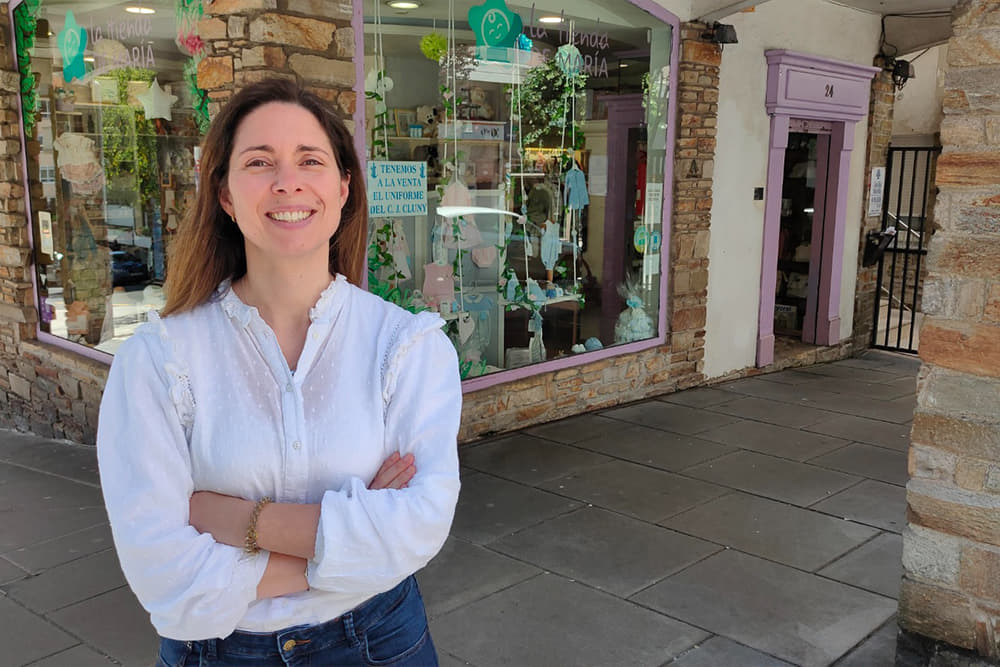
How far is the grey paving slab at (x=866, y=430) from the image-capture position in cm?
648

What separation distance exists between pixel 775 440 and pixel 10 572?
5.03 m

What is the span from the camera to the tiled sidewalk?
138 inches

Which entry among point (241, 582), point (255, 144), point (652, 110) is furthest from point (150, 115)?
point (241, 582)

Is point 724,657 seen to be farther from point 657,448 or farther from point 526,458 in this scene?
point 657,448

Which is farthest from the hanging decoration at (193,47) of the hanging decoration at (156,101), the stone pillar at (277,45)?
the hanging decoration at (156,101)

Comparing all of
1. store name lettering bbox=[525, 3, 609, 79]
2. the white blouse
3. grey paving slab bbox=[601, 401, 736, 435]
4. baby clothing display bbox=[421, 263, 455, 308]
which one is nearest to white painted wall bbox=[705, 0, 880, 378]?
grey paving slab bbox=[601, 401, 736, 435]

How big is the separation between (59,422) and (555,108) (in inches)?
183

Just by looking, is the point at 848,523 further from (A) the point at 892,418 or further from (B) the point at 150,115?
(B) the point at 150,115

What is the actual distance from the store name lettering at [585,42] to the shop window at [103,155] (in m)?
2.62

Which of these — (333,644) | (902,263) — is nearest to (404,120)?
(333,644)

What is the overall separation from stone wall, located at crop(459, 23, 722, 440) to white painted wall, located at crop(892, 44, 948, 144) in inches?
306

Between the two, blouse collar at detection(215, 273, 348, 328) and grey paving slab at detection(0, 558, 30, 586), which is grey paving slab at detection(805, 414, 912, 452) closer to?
grey paving slab at detection(0, 558, 30, 586)

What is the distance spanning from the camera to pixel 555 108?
688cm

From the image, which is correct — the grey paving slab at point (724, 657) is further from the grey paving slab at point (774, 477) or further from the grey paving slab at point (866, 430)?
the grey paving slab at point (866, 430)
